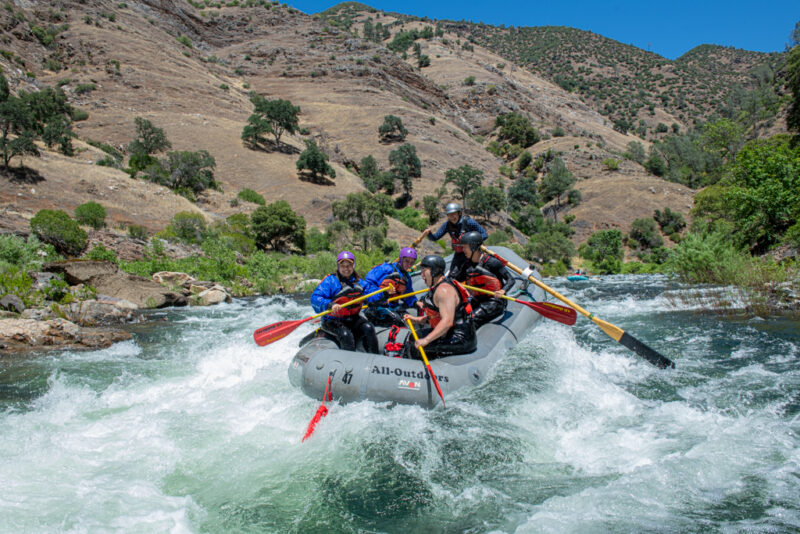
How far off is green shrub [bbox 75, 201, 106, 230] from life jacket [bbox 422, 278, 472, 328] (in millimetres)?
17947

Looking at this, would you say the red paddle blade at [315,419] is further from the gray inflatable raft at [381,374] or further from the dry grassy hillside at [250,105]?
the dry grassy hillside at [250,105]

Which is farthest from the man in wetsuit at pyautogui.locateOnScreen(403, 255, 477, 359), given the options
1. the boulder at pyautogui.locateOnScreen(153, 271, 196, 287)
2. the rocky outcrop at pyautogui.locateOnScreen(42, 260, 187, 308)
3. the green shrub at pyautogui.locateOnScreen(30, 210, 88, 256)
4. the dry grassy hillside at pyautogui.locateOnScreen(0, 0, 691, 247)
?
the dry grassy hillside at pyautogui.locateOnScreen(0, 0, 691, 247)

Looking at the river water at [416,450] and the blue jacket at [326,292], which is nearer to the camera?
the river water at [416,450]

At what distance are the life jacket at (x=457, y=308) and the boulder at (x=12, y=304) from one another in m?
8.81

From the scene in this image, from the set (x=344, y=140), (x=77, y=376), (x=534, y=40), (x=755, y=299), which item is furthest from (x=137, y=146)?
(x=534, y=40)

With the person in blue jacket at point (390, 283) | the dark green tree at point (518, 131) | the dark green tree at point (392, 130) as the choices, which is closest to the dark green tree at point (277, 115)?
the dark green tree at point (392, 130)

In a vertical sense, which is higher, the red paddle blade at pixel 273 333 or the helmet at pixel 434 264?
the helmet at pixel 434 264

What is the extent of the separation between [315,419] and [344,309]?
171cm

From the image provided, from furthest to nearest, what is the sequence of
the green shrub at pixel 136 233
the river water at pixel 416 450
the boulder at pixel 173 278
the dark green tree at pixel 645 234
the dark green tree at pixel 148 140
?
the dark green tree at pixel 645 234 → the dark green tree at pixel 148 140 → the green shrub at pixel 136 233 → the boulder at pixel 173 278 → the river water at pixel 416 450

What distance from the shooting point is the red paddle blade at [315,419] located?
4496 millimetres

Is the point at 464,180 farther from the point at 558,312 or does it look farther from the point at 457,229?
the point at 558,312

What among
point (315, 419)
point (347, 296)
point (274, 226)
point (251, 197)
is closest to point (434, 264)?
point (347, 296)

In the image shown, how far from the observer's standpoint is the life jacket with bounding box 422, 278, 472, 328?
5352mm

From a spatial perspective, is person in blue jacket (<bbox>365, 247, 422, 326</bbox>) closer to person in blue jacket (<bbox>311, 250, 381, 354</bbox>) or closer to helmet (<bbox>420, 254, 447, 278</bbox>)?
person in blue jacket (<bbox>311, 250, 381, 354</bbox>)
